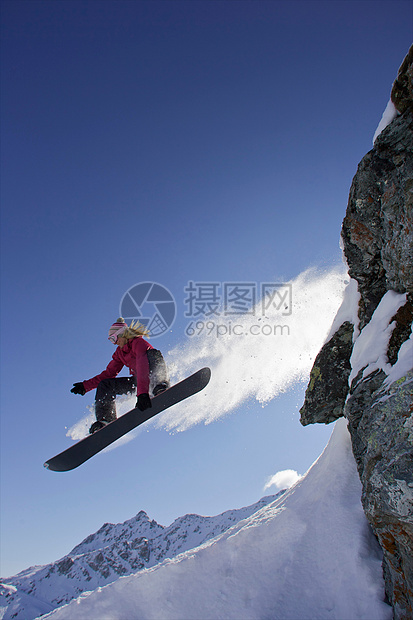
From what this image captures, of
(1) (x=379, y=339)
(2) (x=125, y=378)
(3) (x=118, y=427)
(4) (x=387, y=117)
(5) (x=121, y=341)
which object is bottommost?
(1) (x=379, y=339)

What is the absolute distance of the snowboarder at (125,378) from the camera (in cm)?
696

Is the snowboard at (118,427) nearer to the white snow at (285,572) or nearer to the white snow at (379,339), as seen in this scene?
the white snow at (379,339)

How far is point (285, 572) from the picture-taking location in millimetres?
8320

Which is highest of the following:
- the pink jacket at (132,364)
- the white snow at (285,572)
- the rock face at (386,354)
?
the pink jacket at (132,364)

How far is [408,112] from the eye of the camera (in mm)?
6305

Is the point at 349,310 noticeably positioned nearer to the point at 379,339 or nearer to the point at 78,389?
the point at 379,339

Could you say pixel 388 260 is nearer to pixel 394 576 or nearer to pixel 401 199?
pixel 401 199

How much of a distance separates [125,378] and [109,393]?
48 centimetres

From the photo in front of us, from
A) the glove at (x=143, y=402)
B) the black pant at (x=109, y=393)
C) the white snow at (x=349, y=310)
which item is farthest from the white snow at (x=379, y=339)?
the black pant at (x=109, y=393)

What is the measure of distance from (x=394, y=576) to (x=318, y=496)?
377 cm

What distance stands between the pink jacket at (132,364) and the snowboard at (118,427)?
0.68 metres

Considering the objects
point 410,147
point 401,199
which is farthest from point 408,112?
point 401,199

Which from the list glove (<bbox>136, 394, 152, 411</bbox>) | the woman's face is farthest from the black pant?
glove (<bbox>136, 394, 152, 411</bbox>)


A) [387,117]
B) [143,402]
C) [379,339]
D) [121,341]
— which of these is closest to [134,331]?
[121,341]
